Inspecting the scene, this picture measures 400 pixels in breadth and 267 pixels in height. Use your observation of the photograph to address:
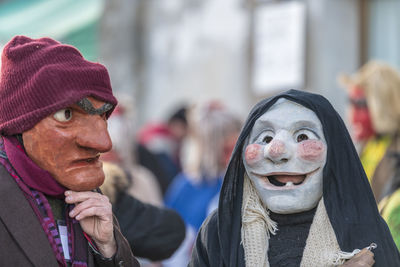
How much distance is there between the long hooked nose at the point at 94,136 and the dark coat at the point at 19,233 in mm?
291

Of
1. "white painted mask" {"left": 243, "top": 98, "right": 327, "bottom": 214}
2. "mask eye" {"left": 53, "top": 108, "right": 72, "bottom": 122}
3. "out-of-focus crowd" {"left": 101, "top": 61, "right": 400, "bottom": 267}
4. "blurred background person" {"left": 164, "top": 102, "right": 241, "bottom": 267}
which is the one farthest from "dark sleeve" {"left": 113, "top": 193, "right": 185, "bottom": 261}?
"blurred background person" {"left": 164, "top": 102, "right": 241, "bottom": 267}

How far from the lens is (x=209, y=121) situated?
5824mm

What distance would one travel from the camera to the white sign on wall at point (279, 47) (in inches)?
306

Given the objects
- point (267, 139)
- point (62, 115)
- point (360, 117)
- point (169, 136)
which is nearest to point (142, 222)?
point (267, 139)

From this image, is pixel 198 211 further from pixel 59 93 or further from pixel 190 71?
pixel 190 71

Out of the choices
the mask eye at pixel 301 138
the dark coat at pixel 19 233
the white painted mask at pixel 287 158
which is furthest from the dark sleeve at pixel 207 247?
the dark coat at pixel 19 233

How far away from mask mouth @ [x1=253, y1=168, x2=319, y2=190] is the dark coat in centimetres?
89

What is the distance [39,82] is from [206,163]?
3.14 m

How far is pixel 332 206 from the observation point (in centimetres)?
287

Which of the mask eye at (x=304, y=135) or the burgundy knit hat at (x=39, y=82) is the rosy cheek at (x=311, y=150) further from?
the burgundy knit hat at (x=39, y=82)

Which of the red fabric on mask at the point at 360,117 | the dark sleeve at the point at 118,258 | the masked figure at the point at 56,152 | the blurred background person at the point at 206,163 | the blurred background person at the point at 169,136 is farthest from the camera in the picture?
the blurred background person at the point at 169,136

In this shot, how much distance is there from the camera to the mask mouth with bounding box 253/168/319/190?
296 cm

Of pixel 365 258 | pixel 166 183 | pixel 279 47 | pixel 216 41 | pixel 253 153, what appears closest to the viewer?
pixel 365 258

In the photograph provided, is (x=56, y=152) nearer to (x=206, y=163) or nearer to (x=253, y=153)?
(x=253, y=153)
